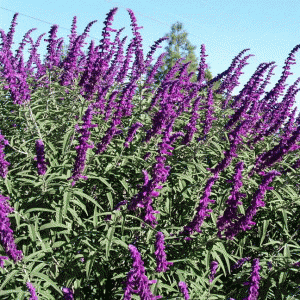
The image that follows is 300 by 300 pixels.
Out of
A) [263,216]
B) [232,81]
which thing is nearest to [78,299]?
[263,216]

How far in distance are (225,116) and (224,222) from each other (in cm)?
421

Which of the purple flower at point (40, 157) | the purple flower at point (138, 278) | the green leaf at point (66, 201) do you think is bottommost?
the purple flower at point (138, 278)

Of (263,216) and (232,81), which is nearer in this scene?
(263,216)

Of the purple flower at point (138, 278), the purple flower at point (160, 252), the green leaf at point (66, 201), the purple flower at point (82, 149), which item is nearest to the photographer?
the purple flower at point (138, 278)

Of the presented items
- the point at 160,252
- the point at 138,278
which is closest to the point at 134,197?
the point at 160,252

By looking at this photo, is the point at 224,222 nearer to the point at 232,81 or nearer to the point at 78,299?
the point at 78,299

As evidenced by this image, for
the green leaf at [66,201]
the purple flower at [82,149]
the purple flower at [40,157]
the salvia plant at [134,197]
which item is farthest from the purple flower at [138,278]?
the purple flower at [40,157]

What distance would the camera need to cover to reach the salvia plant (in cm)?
400

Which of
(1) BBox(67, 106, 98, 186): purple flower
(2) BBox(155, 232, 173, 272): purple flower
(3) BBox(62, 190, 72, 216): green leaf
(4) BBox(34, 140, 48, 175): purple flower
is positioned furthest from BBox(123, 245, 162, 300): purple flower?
(4) BBox(34, 140, 48, 175): purple flower

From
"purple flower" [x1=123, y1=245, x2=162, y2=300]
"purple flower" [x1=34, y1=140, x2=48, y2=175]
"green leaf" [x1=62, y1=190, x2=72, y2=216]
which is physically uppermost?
"purple flower" [x1=34, y1=140, x2=48, y2=175]

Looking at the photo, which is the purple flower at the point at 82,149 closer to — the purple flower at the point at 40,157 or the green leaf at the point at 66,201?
the green leaf at the point at 66,201

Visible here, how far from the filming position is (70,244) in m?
4.48

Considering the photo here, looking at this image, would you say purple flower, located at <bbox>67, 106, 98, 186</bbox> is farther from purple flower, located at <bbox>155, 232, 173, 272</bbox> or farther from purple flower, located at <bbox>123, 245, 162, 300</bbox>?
purple flower, located at <bbox>123, 245, 162, 300</bbox>

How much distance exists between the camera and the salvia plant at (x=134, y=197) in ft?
13.1
